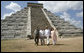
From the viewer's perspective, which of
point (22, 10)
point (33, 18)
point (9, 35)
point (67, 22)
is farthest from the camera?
point (22, 10)

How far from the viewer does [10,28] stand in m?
26.6

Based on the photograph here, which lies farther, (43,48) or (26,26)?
(26,26)

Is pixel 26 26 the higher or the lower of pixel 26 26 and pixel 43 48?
the higher

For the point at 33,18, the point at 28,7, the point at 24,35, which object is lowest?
the point at 24,35

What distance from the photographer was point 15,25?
91.6 feet

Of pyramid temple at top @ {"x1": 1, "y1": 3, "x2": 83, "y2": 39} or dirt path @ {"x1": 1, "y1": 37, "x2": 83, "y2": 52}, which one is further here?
pyramid temple at top @ {"x1": 1, "y1": 3, "x2": 83, "y2": 39}

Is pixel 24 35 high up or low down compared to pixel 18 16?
down

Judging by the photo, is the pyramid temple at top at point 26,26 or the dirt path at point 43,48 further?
the pyramid temple at top at point 26,26

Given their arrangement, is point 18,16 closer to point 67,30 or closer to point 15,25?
point 15,25

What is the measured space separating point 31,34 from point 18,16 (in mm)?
8934

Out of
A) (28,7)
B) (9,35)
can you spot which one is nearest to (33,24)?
(9,35)

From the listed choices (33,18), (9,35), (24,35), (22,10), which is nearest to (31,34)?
(24,35)

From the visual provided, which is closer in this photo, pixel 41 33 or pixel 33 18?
pixel 41 33

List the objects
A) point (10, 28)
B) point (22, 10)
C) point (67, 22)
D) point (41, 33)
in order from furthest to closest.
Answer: point (22, 10)
point (67, 22)
point (10, 28)
point (41, 33)
